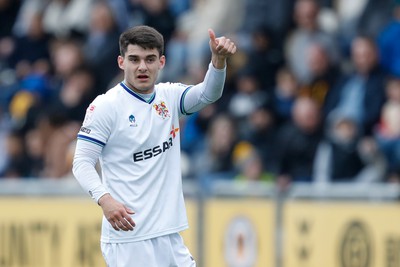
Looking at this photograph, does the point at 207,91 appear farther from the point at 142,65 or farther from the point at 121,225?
the point at 121,225

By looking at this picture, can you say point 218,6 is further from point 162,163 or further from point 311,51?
point 162,163

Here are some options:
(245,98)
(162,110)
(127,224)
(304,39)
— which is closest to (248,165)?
(245,98)

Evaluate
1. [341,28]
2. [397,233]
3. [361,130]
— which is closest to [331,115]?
[361,130]

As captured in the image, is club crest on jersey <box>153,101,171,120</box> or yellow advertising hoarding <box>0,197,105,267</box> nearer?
club crest on jersey <box>153,101,171,120</box>

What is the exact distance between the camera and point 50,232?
589 inches

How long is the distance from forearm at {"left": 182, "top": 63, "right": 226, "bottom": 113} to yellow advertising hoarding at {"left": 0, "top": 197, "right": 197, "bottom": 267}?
18.1ft

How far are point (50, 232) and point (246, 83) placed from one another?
10.3ft

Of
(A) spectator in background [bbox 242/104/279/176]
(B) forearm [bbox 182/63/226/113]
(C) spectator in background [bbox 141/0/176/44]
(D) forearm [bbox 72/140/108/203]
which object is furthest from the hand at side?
(C) spectator in background [bbox 141/0/176/44]

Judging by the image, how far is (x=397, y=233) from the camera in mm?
11930

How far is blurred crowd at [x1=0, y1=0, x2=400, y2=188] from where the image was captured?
45.9 ft

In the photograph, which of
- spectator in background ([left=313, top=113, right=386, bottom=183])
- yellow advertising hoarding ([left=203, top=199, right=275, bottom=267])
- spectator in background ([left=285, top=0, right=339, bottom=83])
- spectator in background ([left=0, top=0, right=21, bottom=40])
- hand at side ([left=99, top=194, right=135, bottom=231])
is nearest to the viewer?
hand at side ([left=99, top=194, right=135, bottom=231])

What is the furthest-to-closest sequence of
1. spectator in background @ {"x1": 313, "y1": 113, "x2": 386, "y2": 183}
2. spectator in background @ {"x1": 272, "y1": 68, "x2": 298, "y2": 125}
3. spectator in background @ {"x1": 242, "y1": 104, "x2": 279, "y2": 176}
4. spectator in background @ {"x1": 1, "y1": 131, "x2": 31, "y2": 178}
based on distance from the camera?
spectator in background @ {"x1": 1, "y1": 131, "x2": 31, "y2": 178}
spectator in background @ {"x1": 272, "y1": 68, "x2": 298, "y2": 125}
spectator in background @ {"x1": 242, "y1": 104, "x2": 279, "y2": 176}
spectator in background @ {"x1": 313, "y1": 113, "x2": 386, "y2": 183}

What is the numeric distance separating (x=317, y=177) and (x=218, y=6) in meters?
4.52

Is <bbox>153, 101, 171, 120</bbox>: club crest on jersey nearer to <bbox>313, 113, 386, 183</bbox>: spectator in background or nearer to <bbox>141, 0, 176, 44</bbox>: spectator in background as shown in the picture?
<bbox>313, 113, 386, 183</bbox>: spectator in background
